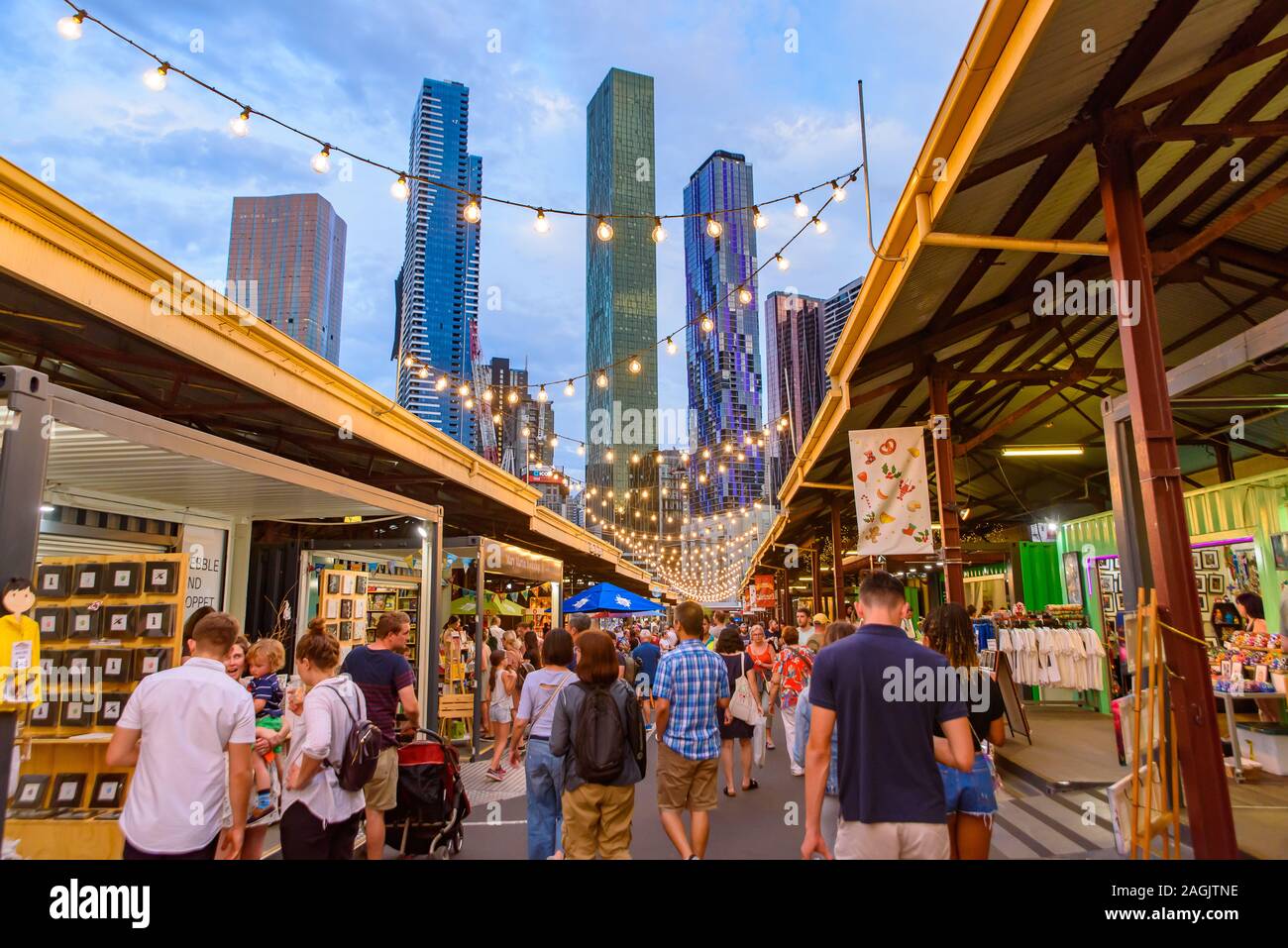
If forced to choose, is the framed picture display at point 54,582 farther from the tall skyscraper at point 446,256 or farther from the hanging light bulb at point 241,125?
the tall skyscraper at point 446,256

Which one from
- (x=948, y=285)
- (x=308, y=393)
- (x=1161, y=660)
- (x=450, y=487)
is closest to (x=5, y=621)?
(x=308, y=393)

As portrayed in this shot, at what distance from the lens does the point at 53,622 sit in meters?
5.20

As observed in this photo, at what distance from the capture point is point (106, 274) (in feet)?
16.6

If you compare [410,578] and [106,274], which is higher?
→ [106,274]

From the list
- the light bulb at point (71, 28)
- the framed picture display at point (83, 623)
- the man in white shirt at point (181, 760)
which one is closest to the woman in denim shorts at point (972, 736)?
the man in white shirt at point (181, 760)

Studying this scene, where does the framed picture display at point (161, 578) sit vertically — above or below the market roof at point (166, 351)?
below

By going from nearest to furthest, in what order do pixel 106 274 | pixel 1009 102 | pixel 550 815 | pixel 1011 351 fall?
pixel 1009 102, pixel 550 815, pixel 106 274, pixel 1011 351

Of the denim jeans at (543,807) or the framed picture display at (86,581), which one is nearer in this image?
the denim jeans at (543,807)

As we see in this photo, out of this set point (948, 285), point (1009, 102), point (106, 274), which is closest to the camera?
point (1009, 102)

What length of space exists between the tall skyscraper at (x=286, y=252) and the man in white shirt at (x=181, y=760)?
2776cm

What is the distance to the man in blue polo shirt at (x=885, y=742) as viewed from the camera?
2879 millimetres

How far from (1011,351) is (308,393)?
28.2 feet

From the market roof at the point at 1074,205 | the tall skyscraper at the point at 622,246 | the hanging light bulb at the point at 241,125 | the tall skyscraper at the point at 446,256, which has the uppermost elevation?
the tall skyscraper at the point at 622,246

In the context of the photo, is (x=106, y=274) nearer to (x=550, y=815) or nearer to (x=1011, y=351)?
(x=550, y=815)
